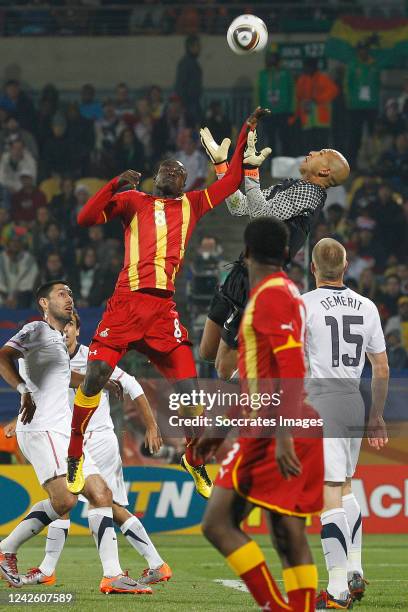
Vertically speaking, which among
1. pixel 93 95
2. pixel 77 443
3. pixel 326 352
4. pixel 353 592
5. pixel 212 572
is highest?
pixel 93 95

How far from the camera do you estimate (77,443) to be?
8.30 m

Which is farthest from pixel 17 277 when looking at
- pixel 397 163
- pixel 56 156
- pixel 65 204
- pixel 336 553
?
pixel 336 553

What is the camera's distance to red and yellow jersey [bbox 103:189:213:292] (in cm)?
829

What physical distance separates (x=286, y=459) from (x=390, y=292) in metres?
11.8

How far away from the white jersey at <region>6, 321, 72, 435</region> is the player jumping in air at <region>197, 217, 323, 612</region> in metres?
3.25

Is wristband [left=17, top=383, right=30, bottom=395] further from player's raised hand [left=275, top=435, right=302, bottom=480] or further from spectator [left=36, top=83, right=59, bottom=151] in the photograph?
spectator [left=36, top=83, right=59, bottom=151]

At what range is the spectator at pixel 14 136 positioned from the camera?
2003cm

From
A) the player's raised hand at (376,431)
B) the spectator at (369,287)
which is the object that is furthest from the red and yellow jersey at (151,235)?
the spectator at (369,287)

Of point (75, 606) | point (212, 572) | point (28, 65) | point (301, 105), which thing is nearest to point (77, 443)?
point (75, 606)

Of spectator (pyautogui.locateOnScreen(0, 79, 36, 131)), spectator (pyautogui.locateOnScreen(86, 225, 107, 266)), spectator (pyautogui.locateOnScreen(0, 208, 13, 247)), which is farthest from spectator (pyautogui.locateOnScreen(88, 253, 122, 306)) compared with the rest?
spectator (pyautogui.locateOnScreen(0, 79, 36, 131))

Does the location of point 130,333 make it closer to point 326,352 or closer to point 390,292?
point 326,352

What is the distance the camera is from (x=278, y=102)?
19562mm

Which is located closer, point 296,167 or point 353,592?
point 353,592

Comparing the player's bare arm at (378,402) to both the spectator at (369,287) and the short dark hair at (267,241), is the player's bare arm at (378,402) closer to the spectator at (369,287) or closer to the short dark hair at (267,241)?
the short dark hair at (267,241)
